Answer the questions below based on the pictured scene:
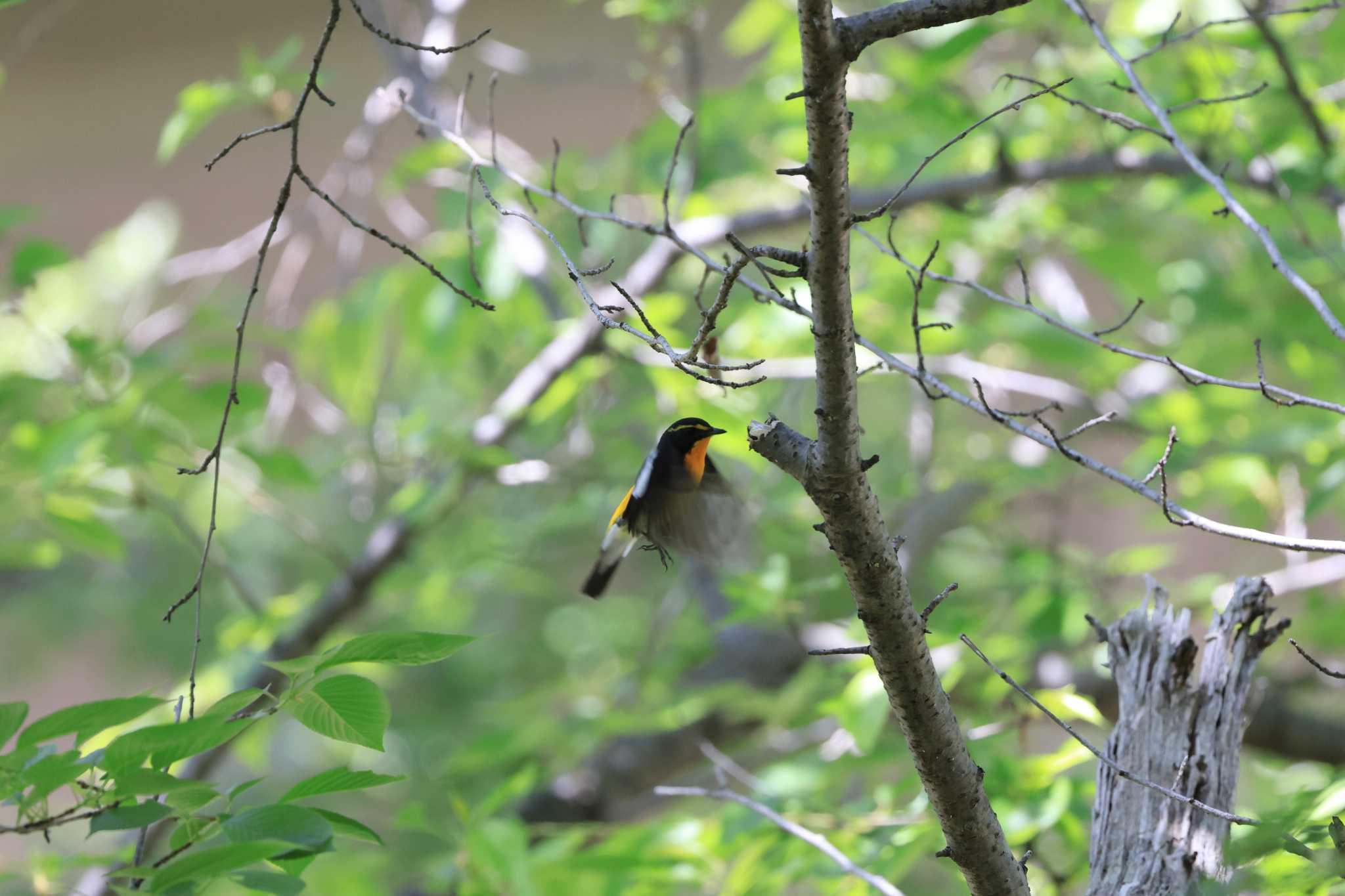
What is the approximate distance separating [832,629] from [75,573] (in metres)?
3.06

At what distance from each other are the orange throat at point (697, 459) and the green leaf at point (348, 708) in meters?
0.66

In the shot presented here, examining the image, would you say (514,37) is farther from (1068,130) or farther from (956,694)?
(956,694)

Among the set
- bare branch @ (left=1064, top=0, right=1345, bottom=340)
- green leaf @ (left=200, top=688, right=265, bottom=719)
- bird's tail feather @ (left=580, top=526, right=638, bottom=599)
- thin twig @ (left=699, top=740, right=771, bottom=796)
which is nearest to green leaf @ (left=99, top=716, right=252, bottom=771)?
green leaf @ (left=200, top=688, right=265, bottom=719)

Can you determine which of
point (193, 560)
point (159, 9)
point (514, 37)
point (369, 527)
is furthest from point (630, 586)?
point (159, 9)

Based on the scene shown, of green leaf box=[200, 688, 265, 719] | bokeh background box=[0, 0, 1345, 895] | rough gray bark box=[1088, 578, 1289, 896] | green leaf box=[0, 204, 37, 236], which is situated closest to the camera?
green leaf box=[200, 688, 265, 719]

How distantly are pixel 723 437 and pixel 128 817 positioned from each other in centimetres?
99

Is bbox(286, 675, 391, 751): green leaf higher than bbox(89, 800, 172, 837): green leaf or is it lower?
higher

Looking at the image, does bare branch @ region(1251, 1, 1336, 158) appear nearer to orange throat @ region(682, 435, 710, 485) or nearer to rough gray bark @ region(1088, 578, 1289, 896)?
rough gray bark @ region(1088, 578, 1289, 896)

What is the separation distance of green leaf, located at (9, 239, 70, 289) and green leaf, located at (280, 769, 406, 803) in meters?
1.37

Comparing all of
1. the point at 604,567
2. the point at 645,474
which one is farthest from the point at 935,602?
the point at 604,567

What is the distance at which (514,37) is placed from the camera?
516 centimetres

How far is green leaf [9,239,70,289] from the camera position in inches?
70.4

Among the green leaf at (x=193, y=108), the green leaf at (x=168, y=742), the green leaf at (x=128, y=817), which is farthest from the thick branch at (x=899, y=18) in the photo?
the green leaf at (x=193, y=108)

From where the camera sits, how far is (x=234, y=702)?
713 millimetres
